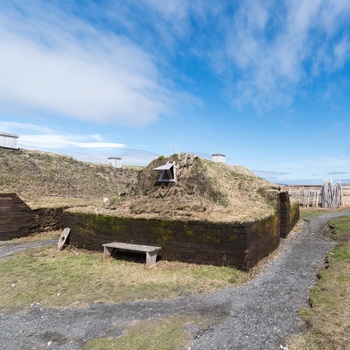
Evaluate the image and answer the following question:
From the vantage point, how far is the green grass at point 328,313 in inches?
174

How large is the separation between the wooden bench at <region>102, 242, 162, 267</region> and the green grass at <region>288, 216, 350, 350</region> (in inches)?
184

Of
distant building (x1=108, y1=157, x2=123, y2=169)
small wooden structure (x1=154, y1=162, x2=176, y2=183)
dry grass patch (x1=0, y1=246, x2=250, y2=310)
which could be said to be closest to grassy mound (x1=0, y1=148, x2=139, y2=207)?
distant building (x1=108, y1=157, x2=123, y2=169)

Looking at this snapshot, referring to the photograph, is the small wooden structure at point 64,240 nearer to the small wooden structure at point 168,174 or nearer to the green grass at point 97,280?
the green grass at point 97,280

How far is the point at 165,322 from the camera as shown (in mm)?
5297

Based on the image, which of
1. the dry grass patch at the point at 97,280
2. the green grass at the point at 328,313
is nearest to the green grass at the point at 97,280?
the dry grass patch at the point at 97,280

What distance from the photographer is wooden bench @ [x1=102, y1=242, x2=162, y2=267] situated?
8.77 m

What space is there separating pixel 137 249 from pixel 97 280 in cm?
163

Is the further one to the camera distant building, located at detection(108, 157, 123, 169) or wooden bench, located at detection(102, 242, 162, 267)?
distant building, located at detection(108, 157, 123, 169)

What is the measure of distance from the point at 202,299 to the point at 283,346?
2247 millimetres

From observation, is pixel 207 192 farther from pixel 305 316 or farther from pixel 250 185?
pixel 305 316

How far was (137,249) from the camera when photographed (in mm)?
8977

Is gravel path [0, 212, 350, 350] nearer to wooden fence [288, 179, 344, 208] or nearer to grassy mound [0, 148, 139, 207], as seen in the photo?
grassy mound [0, 148, 139, 207]

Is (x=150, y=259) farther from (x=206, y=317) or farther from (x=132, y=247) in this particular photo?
(x=206, y=317)

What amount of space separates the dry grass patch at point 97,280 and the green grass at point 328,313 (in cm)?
203
